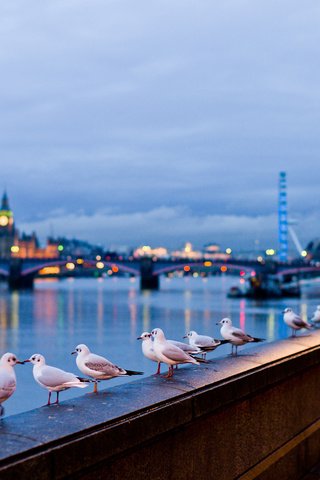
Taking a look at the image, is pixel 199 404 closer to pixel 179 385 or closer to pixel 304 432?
pixel 179 385

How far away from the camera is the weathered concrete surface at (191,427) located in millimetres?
2672

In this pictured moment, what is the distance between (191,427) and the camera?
3.48m

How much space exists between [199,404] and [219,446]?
357 millimetres

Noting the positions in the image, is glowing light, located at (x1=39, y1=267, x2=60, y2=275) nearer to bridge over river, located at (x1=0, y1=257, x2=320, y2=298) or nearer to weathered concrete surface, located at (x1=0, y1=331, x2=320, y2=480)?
bridge over river, located at (x1=0, y1=257, x2=320, y2=298)

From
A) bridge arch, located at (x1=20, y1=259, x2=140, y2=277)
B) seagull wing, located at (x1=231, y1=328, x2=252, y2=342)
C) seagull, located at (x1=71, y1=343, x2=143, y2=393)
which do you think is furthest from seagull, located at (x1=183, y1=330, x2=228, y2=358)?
bridge arch, located at (x1=20, y1=259, x2=140, y2=277)

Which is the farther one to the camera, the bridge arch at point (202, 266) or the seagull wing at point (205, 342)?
the bridge arch at point (202, 266)

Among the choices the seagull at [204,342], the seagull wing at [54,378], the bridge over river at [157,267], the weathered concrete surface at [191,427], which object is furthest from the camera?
the bridge over river at [157,267]

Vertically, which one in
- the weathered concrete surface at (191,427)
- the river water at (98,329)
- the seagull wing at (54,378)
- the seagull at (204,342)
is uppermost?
the seagull at (204,342)

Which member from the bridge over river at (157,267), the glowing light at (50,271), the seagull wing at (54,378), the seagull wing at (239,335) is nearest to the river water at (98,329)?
the seagull wing at (239,335)

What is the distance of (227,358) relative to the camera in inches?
189

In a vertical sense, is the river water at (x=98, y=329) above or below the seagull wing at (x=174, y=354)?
below

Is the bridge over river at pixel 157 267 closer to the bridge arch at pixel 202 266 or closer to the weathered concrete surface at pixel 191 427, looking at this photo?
the bridge arch at pixel 202 266

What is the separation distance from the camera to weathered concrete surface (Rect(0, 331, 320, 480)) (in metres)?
2.67

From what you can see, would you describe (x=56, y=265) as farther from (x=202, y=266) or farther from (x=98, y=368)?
(x=98, y=368)
